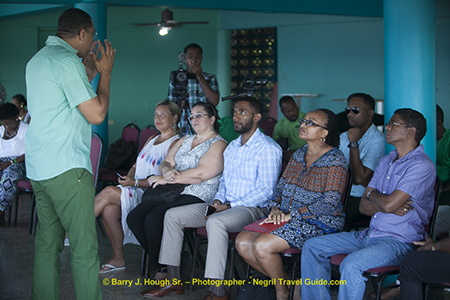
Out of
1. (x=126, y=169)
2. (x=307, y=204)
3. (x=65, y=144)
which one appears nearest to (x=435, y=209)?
(x=307, y=204)

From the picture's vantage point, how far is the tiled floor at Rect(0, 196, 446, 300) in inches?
115

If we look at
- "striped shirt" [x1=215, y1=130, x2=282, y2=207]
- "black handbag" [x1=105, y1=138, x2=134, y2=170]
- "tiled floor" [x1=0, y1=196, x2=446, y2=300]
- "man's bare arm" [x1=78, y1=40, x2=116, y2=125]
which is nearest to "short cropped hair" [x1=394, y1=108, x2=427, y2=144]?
"striped shirt" [x1=215, y1=130, x2=282, y2=207]

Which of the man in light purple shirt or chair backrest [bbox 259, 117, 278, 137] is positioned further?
chair backrest [bbox 259, 117, 278, 137]

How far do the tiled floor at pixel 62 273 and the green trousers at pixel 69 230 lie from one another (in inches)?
28.8

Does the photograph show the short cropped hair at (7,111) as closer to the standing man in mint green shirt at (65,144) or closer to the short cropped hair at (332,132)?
the standing man in mint green shirt at (65,144)

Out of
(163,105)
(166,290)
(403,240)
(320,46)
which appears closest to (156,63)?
(320,46)

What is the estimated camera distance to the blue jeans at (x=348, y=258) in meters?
2.17

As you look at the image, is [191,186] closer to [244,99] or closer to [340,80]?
[244,99]

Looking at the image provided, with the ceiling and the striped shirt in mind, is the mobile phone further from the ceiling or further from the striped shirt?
the ceiling

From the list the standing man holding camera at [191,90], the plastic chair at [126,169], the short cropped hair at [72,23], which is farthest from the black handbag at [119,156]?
the short cropped hair at [72,23]

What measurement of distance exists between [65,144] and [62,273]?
1644 mm

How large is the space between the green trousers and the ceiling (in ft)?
13.9

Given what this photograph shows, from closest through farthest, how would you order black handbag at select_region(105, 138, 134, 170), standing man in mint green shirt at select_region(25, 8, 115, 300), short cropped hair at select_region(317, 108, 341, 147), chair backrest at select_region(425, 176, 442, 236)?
standing man in mint green shirt at select_region(25, 8, 115, 300)
chair backrest at select_region(425, 176, 442, 236)
short cropped hair at select_region(317, 108, 341, 147)
black handbag at select_region(105, 138, 134, 170)

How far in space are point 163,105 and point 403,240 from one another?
2.28m
